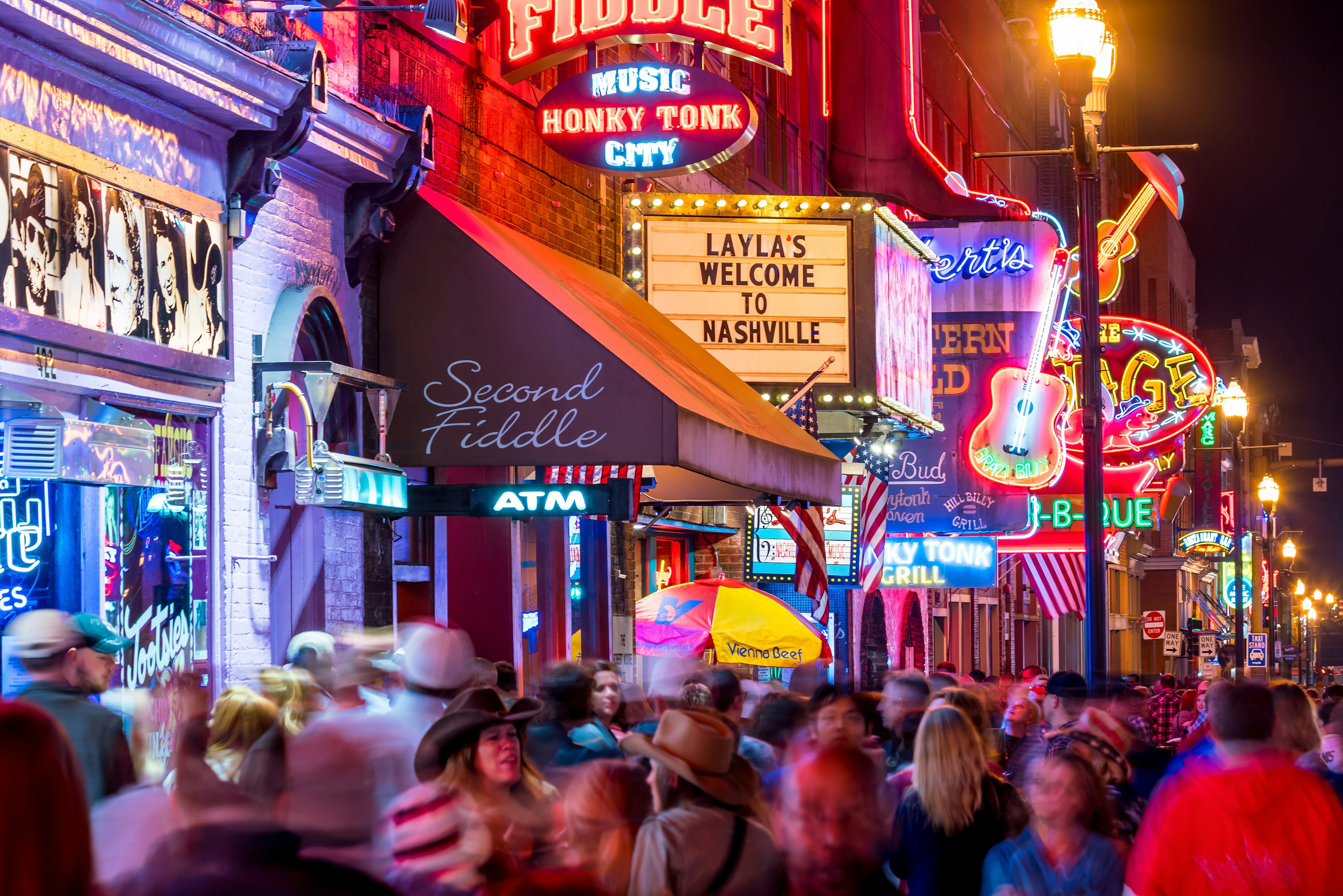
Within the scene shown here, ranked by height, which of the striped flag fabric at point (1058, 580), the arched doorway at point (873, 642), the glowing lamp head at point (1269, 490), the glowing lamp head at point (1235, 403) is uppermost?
the glowing lamp head at point (1235, 403)

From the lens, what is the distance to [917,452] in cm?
2672

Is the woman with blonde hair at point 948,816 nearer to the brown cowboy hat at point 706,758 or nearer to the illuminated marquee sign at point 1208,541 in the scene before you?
the brown cowboy hat at point 706,758

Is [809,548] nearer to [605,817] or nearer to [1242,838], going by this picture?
[1242,838]

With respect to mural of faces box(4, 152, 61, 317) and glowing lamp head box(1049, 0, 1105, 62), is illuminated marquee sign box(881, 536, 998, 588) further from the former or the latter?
mural of faces box(4, 152, 61, 317)

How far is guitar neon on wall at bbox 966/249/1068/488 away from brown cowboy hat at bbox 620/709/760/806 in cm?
2090

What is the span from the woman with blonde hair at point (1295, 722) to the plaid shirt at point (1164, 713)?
9194mm

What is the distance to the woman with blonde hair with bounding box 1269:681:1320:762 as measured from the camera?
8781 millimetres

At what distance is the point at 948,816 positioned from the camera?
6680mm

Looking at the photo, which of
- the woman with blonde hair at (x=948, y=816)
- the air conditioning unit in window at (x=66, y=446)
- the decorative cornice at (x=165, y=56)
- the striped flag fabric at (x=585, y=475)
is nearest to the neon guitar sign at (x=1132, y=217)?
the striped flag fabric at (x=585, y=475)

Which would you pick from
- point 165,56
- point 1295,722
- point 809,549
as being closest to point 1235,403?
point 809,549

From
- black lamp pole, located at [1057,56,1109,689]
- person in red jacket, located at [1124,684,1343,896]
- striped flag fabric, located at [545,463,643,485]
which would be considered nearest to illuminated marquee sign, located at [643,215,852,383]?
black lamp pole, located at [1057,56,1109,689]

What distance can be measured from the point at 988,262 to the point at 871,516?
6041 millimetres

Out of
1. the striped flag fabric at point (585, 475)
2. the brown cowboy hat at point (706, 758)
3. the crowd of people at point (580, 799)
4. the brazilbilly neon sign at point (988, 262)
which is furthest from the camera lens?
the brazilbilly neon sign at point (988, 262)

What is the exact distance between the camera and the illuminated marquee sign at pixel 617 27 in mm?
14836
